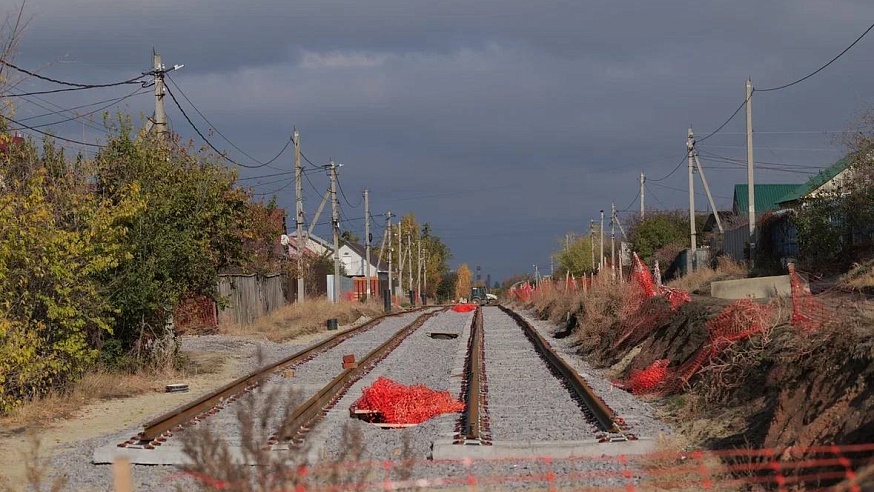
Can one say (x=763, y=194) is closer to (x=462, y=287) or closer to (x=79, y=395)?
(x=79, y=395)

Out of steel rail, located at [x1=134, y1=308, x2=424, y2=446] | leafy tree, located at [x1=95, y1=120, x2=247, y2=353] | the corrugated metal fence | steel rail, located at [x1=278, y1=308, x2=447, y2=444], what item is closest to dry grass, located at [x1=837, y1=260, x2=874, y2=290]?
steel rail, located at [x1=278, y1=308, x2=447, y2=444]

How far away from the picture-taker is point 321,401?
1455 centimetres

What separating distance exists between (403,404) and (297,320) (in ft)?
86.8

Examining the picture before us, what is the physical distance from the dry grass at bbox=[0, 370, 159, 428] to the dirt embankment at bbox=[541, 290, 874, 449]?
8.03 m

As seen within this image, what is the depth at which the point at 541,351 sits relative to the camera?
963 inches

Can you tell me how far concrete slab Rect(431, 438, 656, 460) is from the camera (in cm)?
982

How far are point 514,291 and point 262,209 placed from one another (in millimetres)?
52242

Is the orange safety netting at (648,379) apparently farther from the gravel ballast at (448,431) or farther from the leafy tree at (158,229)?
the leafy tree at (158,229)

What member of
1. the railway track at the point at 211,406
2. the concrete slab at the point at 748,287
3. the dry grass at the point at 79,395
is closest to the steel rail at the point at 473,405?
the railway track at the point at 211,406

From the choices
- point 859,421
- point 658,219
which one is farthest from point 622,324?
point 658,219

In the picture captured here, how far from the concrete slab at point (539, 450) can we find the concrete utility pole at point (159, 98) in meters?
14.0

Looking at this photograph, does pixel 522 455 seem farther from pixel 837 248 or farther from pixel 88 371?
pixel 837 248

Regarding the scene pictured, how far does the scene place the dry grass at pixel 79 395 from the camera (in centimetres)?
1356

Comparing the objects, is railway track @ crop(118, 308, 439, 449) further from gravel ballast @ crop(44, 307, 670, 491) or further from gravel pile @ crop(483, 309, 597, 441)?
gravel pile @ crop(483, 309, 597, 441)
